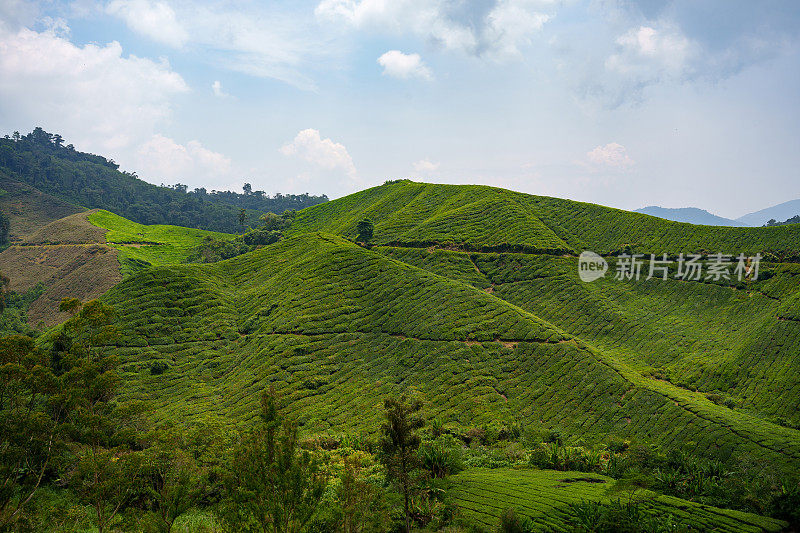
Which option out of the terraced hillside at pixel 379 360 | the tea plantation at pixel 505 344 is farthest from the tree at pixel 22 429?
the terraced hillside at pixel 379 360

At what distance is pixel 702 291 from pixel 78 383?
76348 millimetres

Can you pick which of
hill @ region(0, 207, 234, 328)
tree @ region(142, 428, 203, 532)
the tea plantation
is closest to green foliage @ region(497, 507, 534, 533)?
the tea plantation

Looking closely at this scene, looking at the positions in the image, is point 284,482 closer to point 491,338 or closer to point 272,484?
point 272,484

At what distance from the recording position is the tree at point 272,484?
18.5 m

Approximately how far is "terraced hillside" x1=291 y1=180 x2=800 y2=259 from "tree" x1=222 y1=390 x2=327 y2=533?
239ft

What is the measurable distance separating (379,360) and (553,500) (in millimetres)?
31969

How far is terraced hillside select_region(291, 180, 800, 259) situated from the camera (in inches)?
3051

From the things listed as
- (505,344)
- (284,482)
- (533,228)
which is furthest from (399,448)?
(533,228)

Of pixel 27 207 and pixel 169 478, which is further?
pixel 27 207

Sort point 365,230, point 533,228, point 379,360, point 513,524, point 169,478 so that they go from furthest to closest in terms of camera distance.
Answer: point 365,230
point 533,228
point 379,360
point 169,478
point 513,524

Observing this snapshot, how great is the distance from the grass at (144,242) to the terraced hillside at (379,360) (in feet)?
176

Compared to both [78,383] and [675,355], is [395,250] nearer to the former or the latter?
[675,355]

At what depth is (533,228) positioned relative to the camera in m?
93.3

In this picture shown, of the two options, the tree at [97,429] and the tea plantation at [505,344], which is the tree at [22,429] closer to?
the tree at [97,429]
